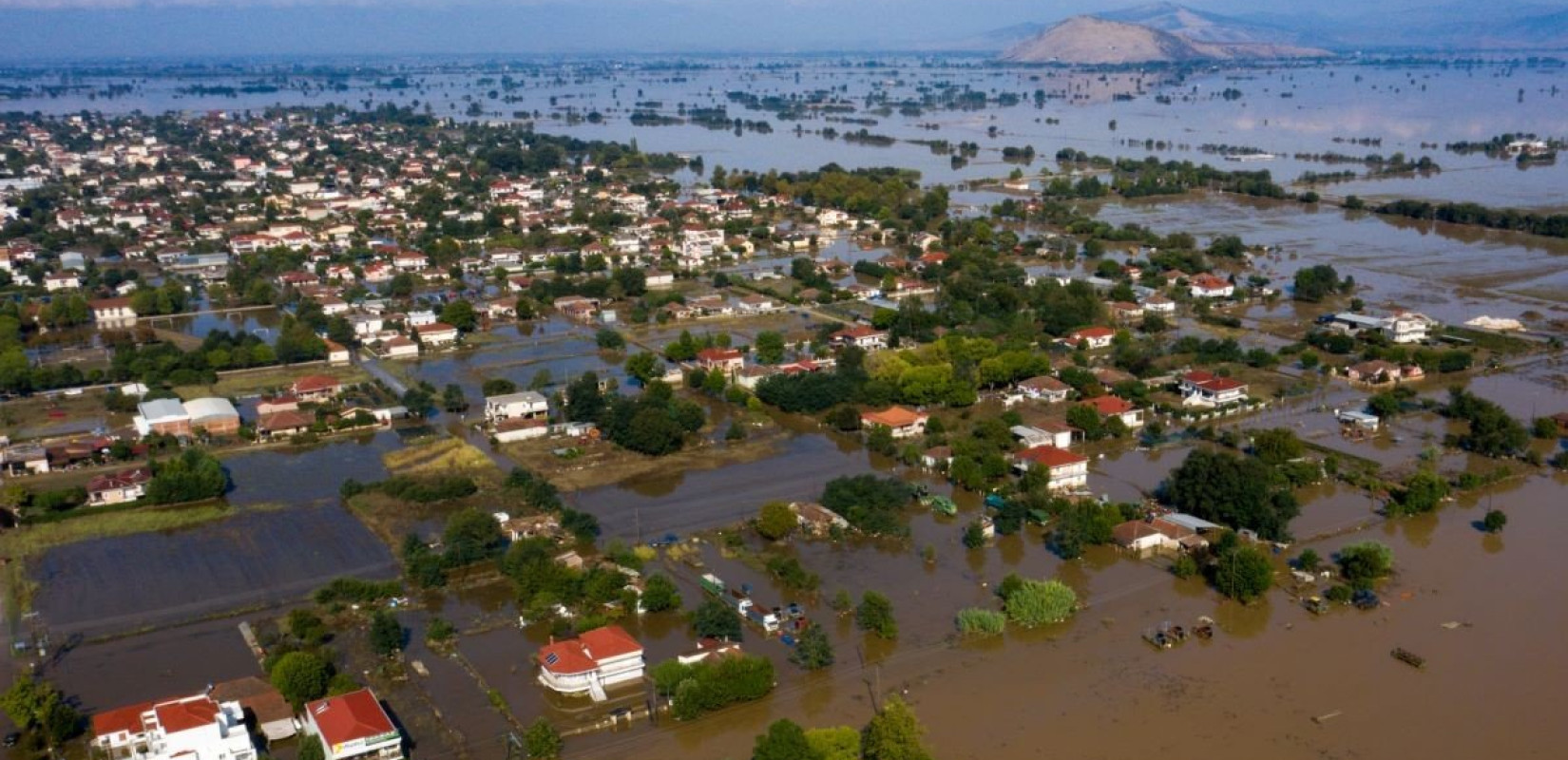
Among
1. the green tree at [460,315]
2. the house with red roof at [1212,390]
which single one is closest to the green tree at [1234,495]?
the house with red roof at [1212,390]

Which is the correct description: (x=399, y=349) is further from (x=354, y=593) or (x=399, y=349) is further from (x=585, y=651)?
(x=585, y=651)

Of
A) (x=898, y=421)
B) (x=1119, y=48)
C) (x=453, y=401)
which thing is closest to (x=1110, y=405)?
(x=898, y=421)

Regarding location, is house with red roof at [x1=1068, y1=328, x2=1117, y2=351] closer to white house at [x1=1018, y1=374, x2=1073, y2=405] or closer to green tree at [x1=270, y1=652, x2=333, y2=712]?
white house at [x1=1018, y1=374, x2=1073, y2=405]

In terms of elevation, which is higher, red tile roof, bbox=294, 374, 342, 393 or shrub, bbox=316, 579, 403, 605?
red tile roof, bbox=294, 374, 342, 393

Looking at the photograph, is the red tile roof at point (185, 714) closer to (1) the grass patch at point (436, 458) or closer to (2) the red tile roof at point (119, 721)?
(2) the red tile roof at point (119, 721)

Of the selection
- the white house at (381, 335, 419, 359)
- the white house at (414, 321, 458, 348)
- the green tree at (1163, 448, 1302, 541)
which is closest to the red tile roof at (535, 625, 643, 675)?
the green tree at (1163, 448, 1302, 541)

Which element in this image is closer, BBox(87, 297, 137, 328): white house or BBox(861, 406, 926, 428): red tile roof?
BBox(861, 406, 926, 428): red tile roof
